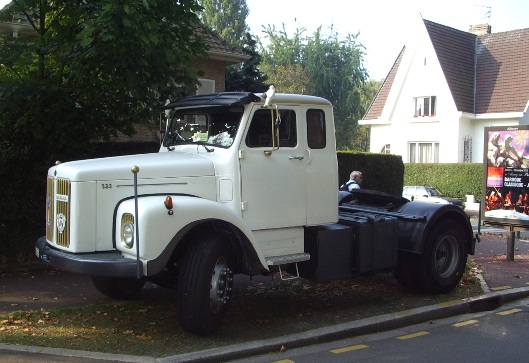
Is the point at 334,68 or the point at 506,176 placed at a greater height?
the point at 334,68

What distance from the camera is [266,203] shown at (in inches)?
283

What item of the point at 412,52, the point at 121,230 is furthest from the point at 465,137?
the point at 121,230

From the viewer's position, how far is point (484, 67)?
35188 mm

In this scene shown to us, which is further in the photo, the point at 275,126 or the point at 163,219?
the point at 275,126

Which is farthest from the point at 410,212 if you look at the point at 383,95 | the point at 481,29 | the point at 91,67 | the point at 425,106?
the point at 481,29

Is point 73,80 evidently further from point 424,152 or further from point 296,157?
point 424,152

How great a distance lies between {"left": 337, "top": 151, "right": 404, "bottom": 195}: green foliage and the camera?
17.7 m

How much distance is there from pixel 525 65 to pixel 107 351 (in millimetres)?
32258

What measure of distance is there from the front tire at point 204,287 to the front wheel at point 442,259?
339cm

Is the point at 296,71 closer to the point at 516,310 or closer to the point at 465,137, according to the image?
the point at 465,137

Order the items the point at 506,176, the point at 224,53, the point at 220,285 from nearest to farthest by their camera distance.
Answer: the point at 220,285, the point at 506,176, the point at 224,53

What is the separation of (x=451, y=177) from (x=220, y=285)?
2809cm

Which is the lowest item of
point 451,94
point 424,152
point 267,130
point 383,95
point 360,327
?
point 360,327

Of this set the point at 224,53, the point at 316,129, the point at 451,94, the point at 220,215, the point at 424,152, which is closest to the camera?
the point at 220,215
